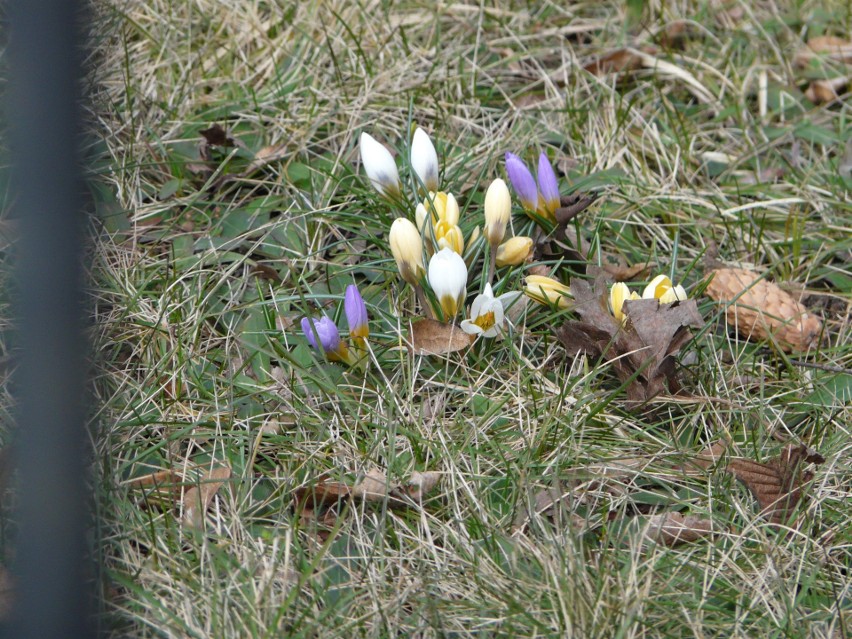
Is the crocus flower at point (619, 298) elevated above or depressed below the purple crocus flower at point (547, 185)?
below

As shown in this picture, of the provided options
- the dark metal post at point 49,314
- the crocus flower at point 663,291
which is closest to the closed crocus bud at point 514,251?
the crocus flower at point 663,291

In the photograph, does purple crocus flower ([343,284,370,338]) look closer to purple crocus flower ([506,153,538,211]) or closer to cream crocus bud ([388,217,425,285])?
cream crocus bud ([388,217,425,285])

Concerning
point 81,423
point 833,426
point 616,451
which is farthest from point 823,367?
point 81,423

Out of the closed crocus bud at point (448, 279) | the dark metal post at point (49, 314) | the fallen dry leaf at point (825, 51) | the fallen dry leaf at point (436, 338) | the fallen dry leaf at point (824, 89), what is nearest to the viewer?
the dark metal post at point (49, 314)

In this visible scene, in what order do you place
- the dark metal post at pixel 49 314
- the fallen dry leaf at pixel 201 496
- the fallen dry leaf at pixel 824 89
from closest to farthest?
the dark metal post at pixel 49 314 → the fallen dry leaf at pixel 201 496 → the fallen dry leaf at pixel 824 89

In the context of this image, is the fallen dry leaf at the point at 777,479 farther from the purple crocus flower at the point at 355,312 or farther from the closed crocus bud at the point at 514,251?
the purple crocus flower at the point at 355,312

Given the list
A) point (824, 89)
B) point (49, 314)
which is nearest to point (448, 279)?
point (49, 314)

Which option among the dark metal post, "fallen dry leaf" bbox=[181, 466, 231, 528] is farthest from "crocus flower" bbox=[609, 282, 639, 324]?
the dark metal post
